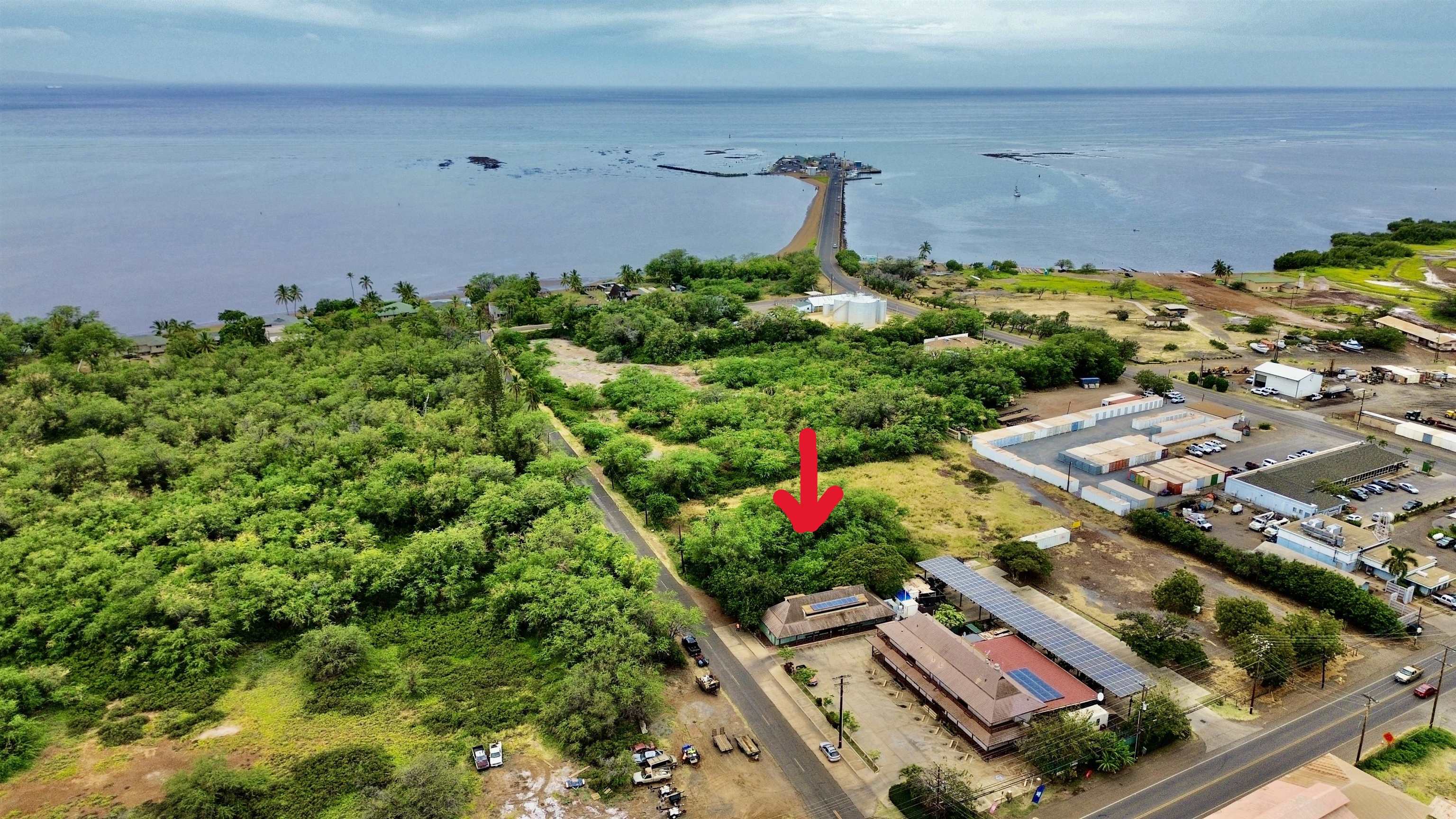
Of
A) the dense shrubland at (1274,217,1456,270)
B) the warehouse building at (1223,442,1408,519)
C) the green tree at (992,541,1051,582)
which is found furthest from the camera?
the dense shrubland at (1274,217,1456,270)

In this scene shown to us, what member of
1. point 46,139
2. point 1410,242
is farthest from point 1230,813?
point 46,139

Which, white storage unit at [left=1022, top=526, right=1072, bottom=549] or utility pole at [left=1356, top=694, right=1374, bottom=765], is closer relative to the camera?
utility pole at [left=1356, top=694, right=1374, bottom=765]

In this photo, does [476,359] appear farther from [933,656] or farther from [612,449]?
[933,656]

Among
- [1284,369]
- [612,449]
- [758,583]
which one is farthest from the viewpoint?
[1284,369]

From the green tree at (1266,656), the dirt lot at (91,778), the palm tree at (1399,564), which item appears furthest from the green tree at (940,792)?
the palm tree at (1399,564)

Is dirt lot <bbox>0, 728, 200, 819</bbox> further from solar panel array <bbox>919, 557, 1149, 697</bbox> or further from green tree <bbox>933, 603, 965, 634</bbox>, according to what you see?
solar panel array <bbox>919, 557, 1149, 697</bbox>

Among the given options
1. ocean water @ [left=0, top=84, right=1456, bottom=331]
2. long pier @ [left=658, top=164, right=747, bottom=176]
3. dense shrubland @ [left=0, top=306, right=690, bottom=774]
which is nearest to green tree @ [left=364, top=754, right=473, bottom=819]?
dense shrubland @ [left=0, top=306, right=690, bottom=774]

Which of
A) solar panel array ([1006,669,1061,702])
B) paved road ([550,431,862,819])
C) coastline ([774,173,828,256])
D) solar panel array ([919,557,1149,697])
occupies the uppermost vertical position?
coastline ([774,173,828,256])
